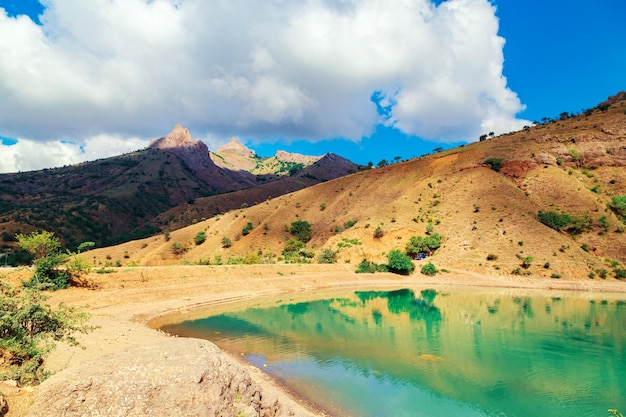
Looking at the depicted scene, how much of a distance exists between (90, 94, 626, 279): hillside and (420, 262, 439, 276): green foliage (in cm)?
246

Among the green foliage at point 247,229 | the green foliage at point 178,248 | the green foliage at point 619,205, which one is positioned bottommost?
the green foliage at point 178,248

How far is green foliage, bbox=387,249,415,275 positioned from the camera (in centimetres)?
4844

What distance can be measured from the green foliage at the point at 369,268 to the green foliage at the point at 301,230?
54.0 feet

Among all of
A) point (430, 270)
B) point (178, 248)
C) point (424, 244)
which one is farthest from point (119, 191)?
point (430, 270)

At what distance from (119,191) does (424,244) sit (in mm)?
98940

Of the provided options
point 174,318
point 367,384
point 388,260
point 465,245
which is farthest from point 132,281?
point 465,245

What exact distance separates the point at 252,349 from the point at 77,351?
858cm

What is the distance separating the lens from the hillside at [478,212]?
47500 millimetres

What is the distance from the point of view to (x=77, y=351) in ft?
38.7

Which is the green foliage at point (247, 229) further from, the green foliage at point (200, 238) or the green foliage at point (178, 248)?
the green foliage at point (178, 248)

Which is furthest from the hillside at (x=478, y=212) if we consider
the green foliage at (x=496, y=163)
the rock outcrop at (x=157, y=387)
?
the rock outcrop at (x=157, y=387)

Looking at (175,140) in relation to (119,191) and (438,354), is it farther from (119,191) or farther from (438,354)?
(438,354)

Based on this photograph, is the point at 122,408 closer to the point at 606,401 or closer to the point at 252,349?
the point at 252,349

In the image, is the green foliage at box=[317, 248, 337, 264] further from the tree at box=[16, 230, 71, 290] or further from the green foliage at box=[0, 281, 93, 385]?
the green foliage at box=[0, 281, 93, 385]
